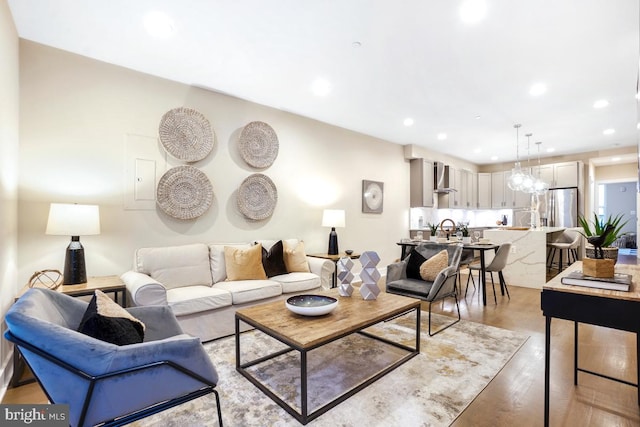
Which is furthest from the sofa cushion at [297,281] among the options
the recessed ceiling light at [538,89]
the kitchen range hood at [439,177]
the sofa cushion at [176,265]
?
the kitchen range hood at [439,177]

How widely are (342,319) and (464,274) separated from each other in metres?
5.15

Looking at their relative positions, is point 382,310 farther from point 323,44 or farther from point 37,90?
point 37,90

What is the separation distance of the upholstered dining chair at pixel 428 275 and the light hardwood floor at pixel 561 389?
0.78 metres

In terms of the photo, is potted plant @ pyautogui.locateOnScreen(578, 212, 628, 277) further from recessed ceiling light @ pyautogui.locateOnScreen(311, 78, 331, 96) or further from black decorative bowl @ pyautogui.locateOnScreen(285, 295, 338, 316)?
recessed ceiling light @ pyautogui.locateOnScreen(311, 78, 331, 96)

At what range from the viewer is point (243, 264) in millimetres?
3428

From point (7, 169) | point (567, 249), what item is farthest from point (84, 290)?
point (567, 249)

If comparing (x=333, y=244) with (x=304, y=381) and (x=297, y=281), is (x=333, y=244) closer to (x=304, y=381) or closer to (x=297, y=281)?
(x=297, y=281)

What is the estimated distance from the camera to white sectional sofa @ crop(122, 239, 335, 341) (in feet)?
8.80

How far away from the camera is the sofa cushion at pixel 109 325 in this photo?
4.53ft

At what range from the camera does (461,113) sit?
15.7 ft

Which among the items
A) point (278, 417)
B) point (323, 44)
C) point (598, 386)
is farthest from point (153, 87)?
point (598, 386)

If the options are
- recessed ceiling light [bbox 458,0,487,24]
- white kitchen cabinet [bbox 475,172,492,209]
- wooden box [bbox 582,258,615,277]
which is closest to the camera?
wooden box [bbox 582,258,615,277]

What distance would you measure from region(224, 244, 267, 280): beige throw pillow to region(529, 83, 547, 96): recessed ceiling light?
393cm

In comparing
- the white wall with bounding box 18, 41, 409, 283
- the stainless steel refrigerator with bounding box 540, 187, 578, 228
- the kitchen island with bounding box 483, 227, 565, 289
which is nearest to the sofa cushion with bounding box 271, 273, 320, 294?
the white wall with bounding box 18, 41, 409, 283
